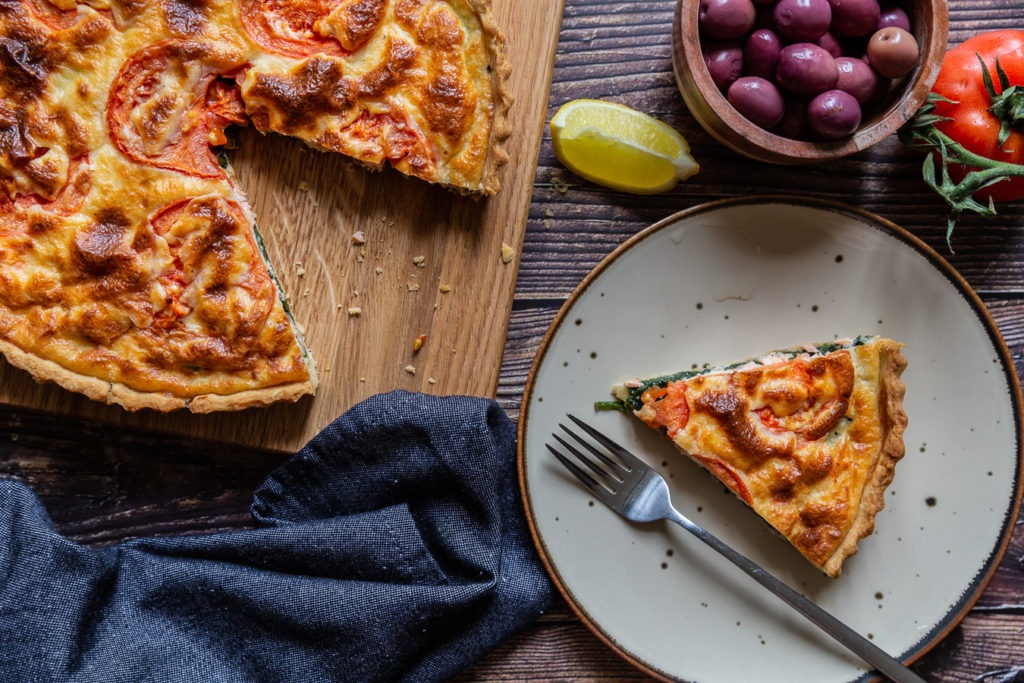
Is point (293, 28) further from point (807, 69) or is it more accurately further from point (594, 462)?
point (594, 462)

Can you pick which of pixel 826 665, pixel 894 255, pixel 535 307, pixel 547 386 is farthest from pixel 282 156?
pixel 826 665

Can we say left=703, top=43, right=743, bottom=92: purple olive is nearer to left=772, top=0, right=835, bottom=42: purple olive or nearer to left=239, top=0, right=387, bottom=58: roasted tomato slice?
left=772, top=0, right=835, bottom=42: purple olive

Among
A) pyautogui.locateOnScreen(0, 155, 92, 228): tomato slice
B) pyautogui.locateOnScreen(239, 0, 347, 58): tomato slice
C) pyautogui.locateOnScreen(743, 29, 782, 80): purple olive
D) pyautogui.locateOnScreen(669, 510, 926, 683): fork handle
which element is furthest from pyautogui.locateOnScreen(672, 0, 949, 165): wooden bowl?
pyautogui.locateOnScreen(0, 155, 92, 228): tomato slice

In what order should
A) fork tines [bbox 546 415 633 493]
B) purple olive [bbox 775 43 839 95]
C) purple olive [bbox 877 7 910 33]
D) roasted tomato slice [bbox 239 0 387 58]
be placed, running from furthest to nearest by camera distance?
1. fork tines [bbox 546 415 633 493]
2. roasted tomato slice [bbox 239 0 387 58]
3. purple olive [bbox 877 7 910 33]
4. purple olive [bbox 775 43 839 95]

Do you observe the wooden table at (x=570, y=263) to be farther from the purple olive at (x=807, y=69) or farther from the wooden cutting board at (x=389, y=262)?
the purple olive at (x=807, y=69)

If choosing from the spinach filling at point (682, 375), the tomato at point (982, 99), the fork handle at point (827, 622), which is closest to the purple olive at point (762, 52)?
the tomato at point (982, 99)

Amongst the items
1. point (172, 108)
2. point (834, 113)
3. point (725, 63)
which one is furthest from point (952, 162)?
point (172, 108)

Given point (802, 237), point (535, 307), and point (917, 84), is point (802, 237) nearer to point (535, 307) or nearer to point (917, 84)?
point (917, 84)
